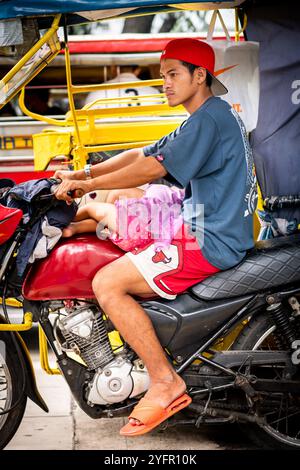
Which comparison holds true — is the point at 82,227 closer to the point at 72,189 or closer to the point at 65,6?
the point at 72,189

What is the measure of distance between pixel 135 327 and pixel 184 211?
0.61 m

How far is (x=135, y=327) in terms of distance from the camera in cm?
375

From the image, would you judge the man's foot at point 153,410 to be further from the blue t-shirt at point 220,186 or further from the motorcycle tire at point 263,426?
the blue t-shirt at point 220,186

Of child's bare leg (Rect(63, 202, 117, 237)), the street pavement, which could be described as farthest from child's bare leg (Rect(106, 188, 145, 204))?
the street pavement

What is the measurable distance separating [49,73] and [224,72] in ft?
17.3

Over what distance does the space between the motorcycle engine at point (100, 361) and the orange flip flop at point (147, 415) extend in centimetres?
12

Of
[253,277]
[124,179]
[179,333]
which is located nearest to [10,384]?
[179,333]

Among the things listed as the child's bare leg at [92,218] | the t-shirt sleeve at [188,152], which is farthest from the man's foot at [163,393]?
the t-shirt sleeve at [188,152]

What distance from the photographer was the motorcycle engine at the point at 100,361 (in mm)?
3828

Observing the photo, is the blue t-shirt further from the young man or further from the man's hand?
the man's hand

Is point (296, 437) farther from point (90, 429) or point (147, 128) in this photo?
point (147, 128)

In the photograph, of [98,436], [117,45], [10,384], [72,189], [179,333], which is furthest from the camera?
[117,45]

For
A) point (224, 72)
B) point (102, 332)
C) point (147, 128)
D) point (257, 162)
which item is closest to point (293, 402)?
point (102, 332)

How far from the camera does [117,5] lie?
382 centimetres
